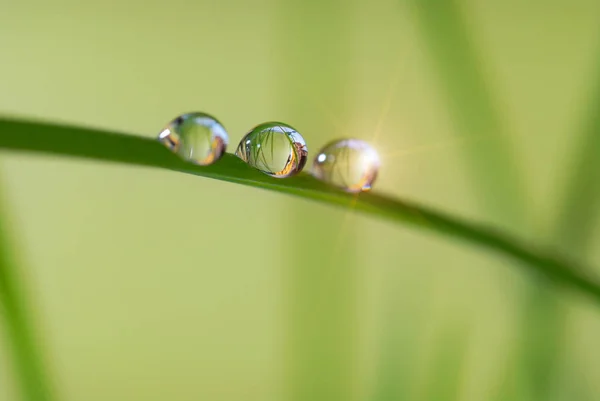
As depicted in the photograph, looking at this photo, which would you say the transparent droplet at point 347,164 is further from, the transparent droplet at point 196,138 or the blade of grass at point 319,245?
the blade of grass at point 319,245

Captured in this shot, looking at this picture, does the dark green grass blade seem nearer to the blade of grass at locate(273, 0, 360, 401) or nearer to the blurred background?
the blade of grass at locate(273, 0, 360, 401)

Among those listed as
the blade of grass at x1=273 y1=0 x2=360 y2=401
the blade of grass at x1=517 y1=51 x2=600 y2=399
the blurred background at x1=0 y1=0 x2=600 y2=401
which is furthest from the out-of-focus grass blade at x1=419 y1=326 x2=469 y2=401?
the blurred background at x1=0 y1=0 x2=600 y2=401

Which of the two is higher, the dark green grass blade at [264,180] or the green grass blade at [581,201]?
the green grass blade at [581,201]

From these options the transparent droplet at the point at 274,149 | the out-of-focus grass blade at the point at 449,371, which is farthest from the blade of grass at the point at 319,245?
the transparent droplet at the point at 274,149

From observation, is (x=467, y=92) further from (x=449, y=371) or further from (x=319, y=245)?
(x=319, y=245)

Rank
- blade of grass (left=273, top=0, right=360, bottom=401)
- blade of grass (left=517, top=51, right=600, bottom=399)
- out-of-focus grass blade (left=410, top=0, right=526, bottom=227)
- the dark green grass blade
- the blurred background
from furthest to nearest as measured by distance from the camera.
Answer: the blurred background
blade of grass (left=273, top=0, right=360, bottom=401)
out-of-focus grass blade (left=410, top=0, right=526, bottom=227)
blade of grass (left=517, top=51, right=600, bottom=399)
the dark green grass blade

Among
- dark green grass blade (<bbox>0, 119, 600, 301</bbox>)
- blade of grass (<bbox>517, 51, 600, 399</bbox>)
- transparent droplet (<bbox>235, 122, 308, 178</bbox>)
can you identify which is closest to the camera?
dark green grass blade (<bbox>0, 119, 600, 301</bbox>)

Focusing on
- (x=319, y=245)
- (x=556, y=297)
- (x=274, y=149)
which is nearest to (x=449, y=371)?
(x=556, y=297)

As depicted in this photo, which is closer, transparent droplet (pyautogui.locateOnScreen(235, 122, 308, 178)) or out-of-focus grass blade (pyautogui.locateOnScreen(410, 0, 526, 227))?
transparent droplet (pyautogui.locateOnScreen(235, 122, 308, 178))

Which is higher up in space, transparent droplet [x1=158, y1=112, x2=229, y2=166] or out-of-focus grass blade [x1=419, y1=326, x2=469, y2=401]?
transparent droplet [x1=158, y1=112, x2=229, y2=166]
